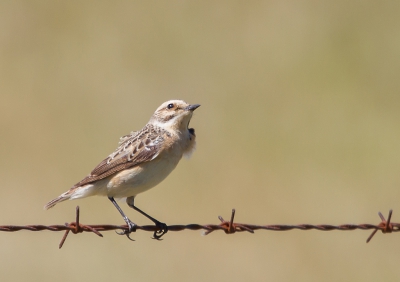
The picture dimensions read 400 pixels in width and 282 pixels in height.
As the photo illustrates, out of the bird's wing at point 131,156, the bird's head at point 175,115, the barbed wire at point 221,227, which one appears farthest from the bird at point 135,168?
the barbed wire at point 221,227

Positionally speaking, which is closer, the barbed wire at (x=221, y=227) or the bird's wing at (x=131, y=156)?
the barbed wire at (x=221, y=227)

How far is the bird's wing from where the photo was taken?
812cm

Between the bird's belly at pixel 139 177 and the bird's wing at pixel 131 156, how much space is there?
7 centimetres

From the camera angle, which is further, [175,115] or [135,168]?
[175,115]

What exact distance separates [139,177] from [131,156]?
11.0 inches

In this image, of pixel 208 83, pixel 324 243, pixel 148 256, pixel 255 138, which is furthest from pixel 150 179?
pixel 208 83

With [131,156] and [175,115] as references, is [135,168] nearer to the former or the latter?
[131,156]

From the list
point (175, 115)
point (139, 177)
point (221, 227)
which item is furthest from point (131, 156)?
point (221, 227)

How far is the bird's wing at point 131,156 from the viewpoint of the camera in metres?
8.12

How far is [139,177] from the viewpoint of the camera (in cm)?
807

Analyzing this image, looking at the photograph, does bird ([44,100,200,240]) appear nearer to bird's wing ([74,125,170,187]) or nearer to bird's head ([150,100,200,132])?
bird's wing ([74,125,170,187])

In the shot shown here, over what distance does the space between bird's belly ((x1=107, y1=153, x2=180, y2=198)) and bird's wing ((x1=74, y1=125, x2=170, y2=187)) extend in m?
0.07

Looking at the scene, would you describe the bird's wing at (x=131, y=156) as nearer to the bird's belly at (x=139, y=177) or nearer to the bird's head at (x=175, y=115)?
the bird's belly at (x=139, y=177)

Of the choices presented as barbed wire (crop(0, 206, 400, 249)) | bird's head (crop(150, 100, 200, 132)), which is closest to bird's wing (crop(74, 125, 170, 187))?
bird's head (crop(150, 100, 200, 132))
